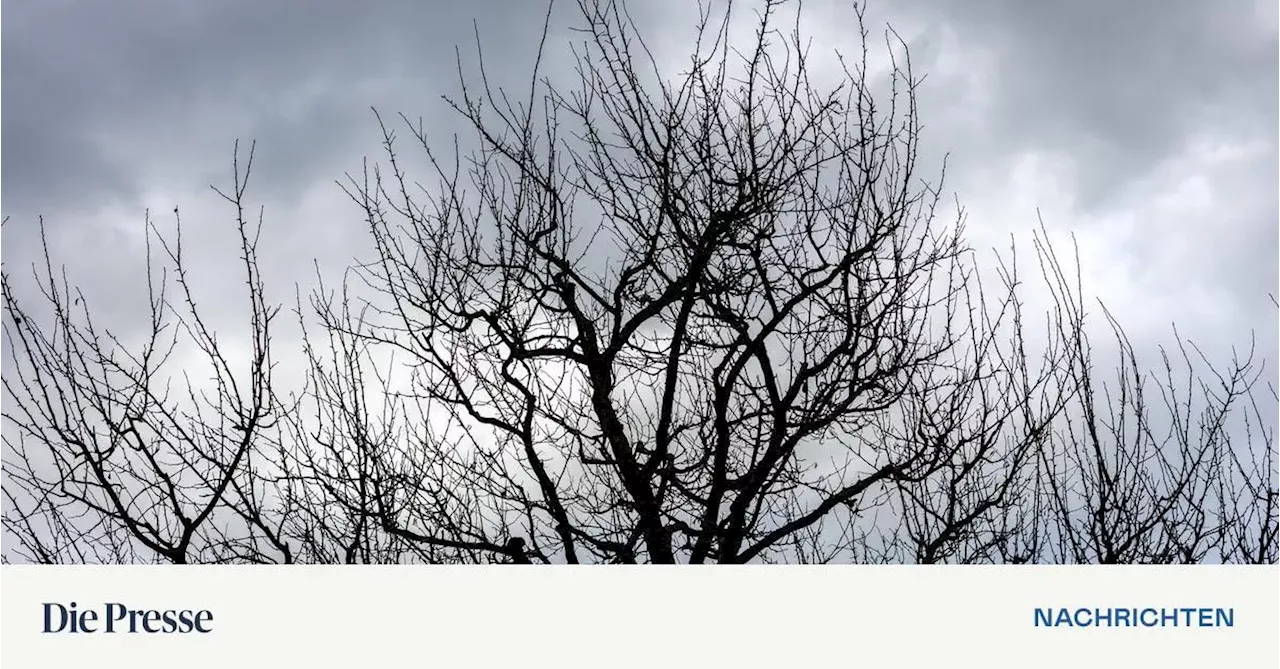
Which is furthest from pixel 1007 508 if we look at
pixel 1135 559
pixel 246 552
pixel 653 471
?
pixel 246 552

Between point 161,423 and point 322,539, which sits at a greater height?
point 161,423

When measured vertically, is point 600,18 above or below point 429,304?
above

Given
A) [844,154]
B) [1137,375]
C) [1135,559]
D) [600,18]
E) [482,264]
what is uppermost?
[600,18]

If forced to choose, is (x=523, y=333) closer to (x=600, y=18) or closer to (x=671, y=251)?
(x=671, y=251)

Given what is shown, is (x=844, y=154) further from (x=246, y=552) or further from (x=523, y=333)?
(x=246, y=552)

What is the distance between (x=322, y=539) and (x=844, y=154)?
372 centimetres

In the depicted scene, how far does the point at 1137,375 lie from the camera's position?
19.8 ft

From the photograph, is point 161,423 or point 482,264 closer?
point 161,423

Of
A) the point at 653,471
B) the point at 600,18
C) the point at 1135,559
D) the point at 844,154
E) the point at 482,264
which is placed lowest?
the point at 1135,559

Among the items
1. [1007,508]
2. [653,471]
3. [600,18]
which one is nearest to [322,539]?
[653,471]

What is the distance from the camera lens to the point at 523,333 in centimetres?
589

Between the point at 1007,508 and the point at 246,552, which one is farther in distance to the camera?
the point at 1007,508

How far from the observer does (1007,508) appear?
6.11m

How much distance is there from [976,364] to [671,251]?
1.86m
